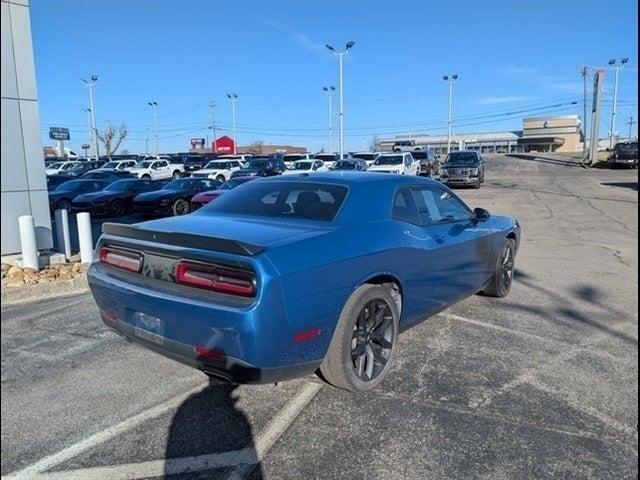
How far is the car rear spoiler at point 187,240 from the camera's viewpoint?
Result: 9.85 ft

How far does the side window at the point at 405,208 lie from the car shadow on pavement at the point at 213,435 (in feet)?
6.18

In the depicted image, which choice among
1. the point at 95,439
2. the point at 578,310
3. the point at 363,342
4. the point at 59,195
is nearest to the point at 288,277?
the point at 363,342

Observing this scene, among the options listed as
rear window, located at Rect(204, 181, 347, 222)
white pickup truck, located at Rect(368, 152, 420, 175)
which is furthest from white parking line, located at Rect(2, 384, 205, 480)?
white pickup truck, located at Rect(368, 152, 420, 175)

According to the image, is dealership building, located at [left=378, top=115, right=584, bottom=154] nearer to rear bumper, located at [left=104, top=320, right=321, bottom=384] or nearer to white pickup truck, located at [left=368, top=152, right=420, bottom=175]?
white pickup truck, located at [left=368, top=152, right=420, bottom=175]

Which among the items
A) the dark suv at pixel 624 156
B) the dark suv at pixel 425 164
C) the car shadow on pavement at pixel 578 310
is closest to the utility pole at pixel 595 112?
the dark suv at pixel 624 156

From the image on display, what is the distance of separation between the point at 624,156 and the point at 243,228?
4007 centimetres

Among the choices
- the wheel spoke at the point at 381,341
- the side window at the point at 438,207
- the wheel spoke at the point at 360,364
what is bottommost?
the wheel spoke at the point at 360,364

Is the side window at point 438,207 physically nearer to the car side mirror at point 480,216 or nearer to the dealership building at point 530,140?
the car side mirror at point 480,216

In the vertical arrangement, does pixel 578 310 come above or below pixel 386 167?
below

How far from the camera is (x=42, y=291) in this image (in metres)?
6.46

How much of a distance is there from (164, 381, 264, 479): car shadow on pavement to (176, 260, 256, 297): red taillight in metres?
0.87

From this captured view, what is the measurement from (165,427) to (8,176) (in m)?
6.01

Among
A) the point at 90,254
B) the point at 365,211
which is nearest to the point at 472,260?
the point at 365,211

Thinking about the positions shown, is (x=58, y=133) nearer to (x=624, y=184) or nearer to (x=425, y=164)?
(x=425, y=164)
